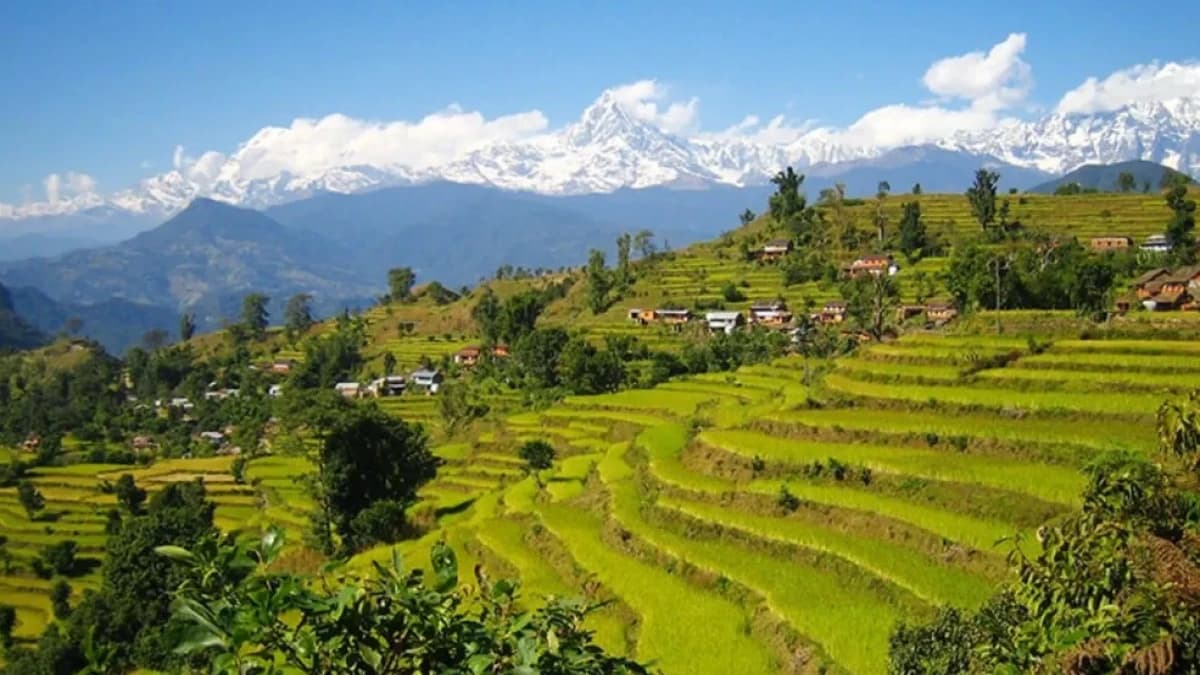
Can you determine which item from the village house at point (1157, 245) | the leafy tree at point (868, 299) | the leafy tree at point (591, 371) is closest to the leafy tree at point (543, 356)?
the leafy tree at point (591, 371)

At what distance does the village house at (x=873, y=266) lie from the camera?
228 ft

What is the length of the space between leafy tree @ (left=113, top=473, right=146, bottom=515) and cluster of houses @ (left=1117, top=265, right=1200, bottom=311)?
4497cm

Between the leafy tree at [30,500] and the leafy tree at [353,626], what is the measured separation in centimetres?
5158

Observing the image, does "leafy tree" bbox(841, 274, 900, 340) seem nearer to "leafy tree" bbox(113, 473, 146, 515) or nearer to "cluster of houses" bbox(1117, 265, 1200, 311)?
"cluster of houses" bbox(1117, 265, 1200, 311)

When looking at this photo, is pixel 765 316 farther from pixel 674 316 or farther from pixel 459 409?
pixel 459 409

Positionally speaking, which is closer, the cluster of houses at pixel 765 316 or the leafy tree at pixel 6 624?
the leafy tree at pixel 6 624

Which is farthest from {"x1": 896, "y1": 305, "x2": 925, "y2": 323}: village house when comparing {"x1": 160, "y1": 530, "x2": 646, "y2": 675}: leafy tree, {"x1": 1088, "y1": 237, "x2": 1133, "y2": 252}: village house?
{"x1": 160, "y1": 530, "x2": 646, "y2": 675}: leafy tree

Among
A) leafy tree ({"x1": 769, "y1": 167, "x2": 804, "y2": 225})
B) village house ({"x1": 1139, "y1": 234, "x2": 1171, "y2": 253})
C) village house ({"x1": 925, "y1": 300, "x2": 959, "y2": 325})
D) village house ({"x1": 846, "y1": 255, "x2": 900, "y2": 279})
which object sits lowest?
village house ({"x1": 925, "y1": 300, "x2": 959, "y2": 325})

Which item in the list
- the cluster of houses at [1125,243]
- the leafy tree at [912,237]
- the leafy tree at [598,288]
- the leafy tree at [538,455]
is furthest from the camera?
the leafy tree at [598,288]

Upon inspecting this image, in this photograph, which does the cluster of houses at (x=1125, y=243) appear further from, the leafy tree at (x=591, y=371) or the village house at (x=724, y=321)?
the leafy tree at (x=591, y=371)

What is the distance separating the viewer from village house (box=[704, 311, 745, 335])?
2621 inches

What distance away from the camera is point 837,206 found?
294ft

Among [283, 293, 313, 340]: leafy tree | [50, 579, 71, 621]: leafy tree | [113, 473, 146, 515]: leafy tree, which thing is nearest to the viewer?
[50, 579, 71, 621]: leafy tree

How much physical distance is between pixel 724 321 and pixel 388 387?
25.0 metres
